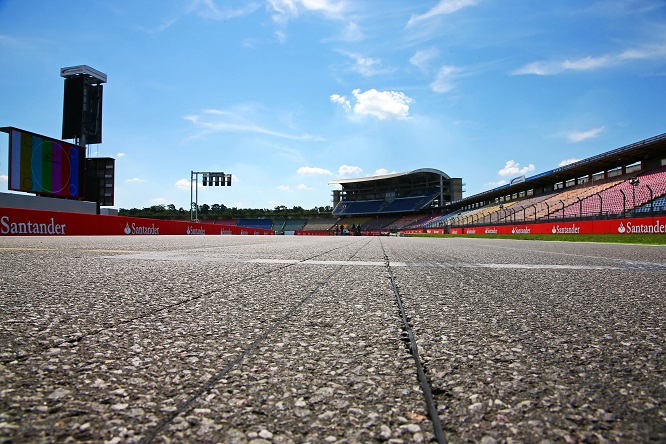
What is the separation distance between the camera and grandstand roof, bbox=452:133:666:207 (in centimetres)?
2841

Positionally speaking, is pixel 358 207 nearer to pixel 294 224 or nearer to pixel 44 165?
pixel 294 224

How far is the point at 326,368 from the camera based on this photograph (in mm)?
1108

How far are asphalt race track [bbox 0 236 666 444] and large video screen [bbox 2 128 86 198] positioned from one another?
32.9 metres

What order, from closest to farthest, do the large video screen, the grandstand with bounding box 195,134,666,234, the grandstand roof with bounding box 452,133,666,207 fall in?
1. the grandstand with bounding box 195,134,666,234
2. the large video screen
3. the grandstand roof with bounding box 452,133,666,207

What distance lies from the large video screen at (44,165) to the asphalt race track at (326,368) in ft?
108

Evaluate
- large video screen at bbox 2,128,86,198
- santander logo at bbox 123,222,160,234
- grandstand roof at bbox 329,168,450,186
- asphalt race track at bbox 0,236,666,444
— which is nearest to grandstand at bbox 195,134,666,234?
grandstand roof at bbox 329,168,450,186

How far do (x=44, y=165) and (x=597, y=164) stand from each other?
155ft

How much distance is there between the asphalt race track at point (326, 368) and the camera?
786 millimetres

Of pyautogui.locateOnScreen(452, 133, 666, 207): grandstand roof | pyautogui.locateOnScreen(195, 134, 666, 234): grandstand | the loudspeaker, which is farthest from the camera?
the loudspeaker

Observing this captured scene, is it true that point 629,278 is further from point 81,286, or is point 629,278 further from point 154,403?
point 81,286

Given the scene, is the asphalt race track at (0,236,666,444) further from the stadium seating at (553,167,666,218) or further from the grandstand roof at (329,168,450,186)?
the grandstand roof at (329,168,450,186)

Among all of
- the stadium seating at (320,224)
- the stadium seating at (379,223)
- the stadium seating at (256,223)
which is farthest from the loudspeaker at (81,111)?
the stadium seating at (256,223)

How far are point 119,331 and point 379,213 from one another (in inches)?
3128

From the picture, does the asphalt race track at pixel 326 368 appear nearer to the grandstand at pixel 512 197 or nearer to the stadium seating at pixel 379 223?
the grandstand at pixel 512 197
